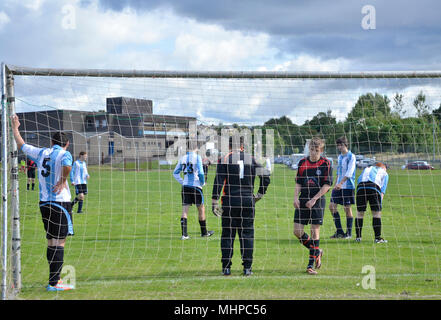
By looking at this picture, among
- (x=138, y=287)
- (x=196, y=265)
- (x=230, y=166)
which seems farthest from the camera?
(x=196, y=265)

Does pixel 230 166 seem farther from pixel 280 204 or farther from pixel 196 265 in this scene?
pixel 280 204

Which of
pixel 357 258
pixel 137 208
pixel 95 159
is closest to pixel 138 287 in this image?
pixel 357 258

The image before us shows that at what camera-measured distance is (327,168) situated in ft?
21.6

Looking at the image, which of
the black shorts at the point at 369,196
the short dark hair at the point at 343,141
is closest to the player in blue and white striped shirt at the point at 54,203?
the short dark hair at the point at 343,141

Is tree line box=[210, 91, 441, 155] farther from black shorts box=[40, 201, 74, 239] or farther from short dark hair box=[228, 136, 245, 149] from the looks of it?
black shorts box=[40, 201, 74, 239]

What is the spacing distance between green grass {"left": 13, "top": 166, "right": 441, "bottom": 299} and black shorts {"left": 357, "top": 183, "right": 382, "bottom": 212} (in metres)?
0.74

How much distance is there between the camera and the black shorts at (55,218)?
577cm

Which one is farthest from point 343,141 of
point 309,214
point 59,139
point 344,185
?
point 59,139

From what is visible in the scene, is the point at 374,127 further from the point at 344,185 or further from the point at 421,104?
the point at 344,185

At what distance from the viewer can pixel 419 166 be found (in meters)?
10.8

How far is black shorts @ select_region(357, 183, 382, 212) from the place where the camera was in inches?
340

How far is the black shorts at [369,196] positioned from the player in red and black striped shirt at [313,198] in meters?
2.40

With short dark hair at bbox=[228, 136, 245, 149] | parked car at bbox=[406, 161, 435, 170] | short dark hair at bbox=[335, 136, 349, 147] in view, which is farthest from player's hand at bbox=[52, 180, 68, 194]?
parked car at bbox=[406, 161, 435, 170]

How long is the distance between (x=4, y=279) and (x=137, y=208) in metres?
9.65
